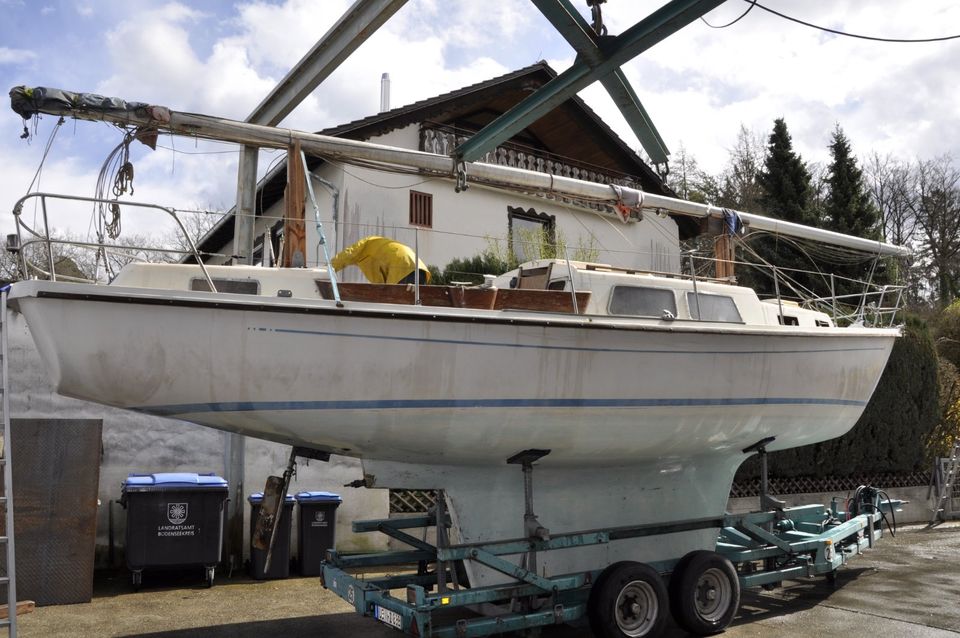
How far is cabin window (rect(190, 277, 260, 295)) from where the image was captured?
20.2 feet

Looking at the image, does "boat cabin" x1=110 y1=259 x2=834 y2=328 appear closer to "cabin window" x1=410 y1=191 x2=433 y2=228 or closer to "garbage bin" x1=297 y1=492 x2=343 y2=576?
"garbage bin" x1=297 y1=492 x2=343 y2=576

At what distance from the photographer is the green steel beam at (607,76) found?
694cm

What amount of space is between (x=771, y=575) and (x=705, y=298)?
2.64 metres

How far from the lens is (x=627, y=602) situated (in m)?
6.42

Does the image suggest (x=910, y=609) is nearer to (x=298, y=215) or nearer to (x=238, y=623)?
(x=238, y=623)

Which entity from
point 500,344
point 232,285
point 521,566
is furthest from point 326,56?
point 521,566

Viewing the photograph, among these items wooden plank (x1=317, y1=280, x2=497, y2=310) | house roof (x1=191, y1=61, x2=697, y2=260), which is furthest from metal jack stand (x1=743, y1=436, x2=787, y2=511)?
house roof (x1=191, y1=61, x2=697, y2=260)

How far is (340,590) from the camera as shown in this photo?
20.8 ft

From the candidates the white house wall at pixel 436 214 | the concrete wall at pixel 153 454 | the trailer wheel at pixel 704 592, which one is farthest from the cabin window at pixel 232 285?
the white house wall at pixel 436 214

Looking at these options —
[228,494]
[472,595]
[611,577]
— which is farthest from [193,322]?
[228,494]

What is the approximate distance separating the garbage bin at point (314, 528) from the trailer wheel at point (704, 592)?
4277mm

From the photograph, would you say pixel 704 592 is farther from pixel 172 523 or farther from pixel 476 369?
pixel 172 523

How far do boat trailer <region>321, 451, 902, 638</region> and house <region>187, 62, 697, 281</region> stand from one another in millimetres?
6232

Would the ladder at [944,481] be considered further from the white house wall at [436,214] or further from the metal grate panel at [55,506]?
the metal grate panel at [55,506]
